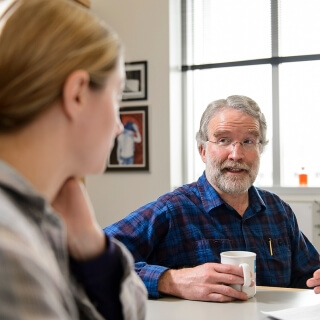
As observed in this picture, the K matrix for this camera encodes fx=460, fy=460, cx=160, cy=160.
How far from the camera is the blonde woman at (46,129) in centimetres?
47

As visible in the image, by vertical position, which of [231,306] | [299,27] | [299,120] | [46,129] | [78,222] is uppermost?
[299,27]

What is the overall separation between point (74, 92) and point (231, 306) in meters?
0.84

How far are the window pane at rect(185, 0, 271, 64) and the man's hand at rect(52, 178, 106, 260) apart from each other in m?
3.32

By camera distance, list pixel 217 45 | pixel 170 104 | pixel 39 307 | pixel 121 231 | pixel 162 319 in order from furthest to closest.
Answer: pixel 217 45
pixel 170 104
pixel 121 231
pixel 162 319
pixel 39 307

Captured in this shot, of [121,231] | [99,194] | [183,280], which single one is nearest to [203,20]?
[99,194]

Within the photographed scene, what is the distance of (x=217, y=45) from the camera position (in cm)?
405

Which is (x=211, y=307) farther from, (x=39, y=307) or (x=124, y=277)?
(x=39, y=307)

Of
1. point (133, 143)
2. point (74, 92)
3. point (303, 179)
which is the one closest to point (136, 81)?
point (133, 143)

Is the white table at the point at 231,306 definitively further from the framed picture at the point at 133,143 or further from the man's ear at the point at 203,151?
the framed picture at the point at 133,143

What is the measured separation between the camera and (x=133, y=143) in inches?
154

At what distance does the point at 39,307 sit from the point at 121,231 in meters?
1.16

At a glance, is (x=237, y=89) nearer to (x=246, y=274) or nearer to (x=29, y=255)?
(x=246, y=274)

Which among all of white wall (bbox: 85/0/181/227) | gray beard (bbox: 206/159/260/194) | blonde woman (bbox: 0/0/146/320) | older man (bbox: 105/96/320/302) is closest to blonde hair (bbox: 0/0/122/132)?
blonde woman (bbox: 0/0/146/320)

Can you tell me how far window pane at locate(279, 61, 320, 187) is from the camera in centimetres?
379
